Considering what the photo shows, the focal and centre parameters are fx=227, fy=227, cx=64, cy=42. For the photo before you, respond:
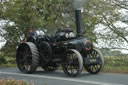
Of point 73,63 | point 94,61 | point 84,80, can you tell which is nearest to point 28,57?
point 73,63

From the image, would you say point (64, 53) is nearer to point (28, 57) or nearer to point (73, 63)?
point (73, 63)

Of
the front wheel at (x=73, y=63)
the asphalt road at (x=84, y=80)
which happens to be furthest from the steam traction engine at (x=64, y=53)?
the asphalt road at (x=84, y=80)

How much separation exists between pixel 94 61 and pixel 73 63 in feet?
2.94

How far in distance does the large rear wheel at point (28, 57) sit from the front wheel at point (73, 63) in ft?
5.36

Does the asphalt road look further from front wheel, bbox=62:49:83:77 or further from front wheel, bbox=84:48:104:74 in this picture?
front wheel, bbox=84:48:104:74

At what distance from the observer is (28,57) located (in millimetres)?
9758

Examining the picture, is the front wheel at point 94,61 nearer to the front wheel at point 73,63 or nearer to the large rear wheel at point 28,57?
the front wheel at point 73,63

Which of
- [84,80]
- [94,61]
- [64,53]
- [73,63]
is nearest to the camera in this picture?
[84,80]

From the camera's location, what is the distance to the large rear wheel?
30.7 feet

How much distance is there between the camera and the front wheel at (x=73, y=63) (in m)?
7.68

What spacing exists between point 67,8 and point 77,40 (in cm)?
913

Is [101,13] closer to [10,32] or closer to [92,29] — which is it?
[92,29]

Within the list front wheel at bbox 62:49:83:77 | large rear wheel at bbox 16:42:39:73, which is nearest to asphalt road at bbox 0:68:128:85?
front wheel at bbox 62:49:83:77

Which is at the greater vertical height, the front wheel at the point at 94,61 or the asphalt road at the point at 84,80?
the front wheel at the point at 94,61
